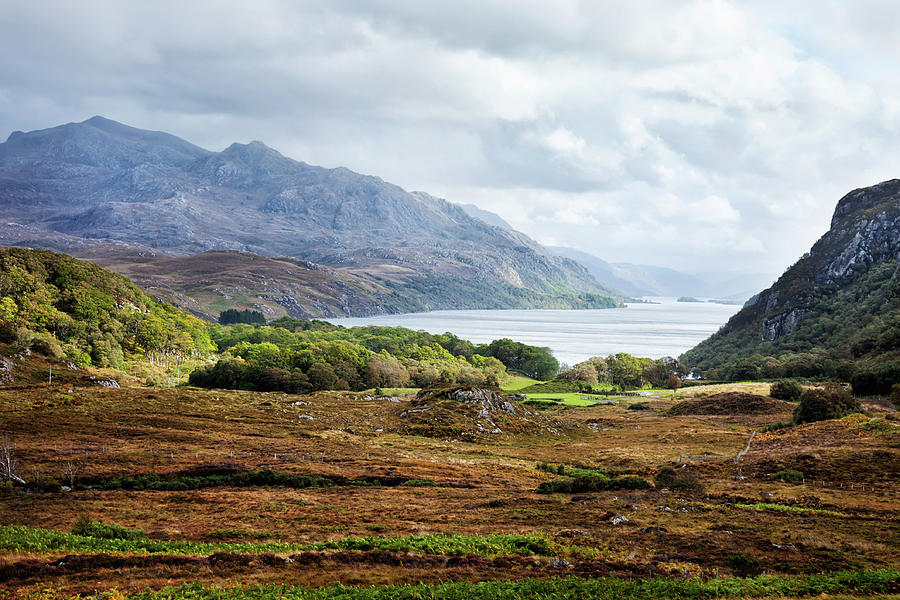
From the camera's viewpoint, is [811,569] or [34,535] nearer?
[811,569]

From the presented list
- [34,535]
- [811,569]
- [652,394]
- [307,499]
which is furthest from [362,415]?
[652,394]

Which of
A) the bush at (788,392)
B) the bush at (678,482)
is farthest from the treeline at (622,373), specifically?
the bush at (678,482)

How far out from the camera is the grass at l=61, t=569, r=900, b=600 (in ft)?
54.3

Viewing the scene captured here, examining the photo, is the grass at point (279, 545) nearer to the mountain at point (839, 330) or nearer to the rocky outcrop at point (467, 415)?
the rocky outcrop at point (467, 415)

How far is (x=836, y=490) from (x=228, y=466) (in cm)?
4458

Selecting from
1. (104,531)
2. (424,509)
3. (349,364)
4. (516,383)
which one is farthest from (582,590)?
(516,383)

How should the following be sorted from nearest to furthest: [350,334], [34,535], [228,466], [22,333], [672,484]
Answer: [34,535] < [672,484] < [228,466] < [22,333] < [350,334]

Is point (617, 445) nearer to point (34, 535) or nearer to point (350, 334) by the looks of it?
point (34, 535)

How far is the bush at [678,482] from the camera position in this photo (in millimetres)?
34625

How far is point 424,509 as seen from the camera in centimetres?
3030

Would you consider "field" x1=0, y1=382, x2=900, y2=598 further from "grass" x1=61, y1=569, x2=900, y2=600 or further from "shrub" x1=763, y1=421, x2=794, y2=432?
"shrub" x1=763, y1=421, x2=794, y2=432

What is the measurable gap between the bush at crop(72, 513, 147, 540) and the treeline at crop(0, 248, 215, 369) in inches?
3210

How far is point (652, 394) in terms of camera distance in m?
122

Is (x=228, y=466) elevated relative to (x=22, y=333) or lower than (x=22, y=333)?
lower
